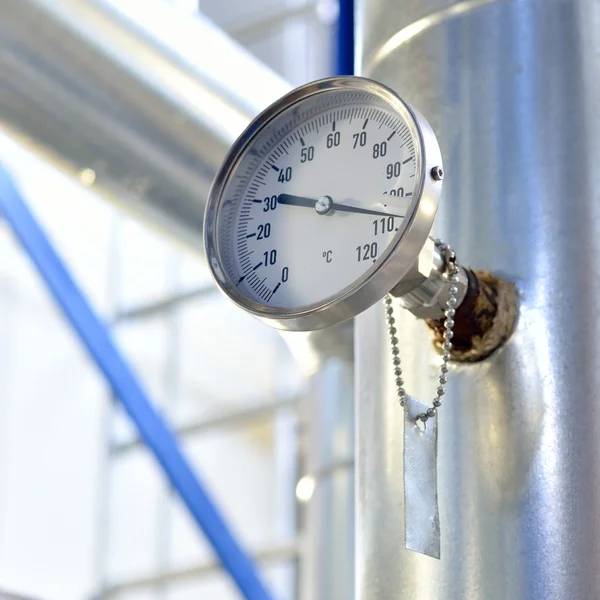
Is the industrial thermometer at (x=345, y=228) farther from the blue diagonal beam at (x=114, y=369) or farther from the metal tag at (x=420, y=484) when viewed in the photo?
the blue diagonal beam at (x=114, y=369)

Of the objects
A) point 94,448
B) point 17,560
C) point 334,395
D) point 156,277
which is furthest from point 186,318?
point 334,395

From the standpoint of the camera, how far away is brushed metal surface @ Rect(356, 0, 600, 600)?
0.90m

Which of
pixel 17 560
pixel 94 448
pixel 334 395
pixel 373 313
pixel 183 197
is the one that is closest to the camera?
pixel 373 313

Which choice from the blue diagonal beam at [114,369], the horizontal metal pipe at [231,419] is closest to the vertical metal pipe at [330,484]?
the blue diagonal beam at [114,369]

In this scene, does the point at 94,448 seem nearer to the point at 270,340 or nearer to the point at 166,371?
the point at 166,371

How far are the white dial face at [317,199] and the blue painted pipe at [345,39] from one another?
0.79m

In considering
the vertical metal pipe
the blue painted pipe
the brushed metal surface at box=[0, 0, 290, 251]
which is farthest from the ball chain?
the vertical metal pipe

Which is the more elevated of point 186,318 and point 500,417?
point 186,318

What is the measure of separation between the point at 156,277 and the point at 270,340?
1.42ft

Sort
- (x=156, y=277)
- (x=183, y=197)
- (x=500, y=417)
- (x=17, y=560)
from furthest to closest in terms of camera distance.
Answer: (x=156, y=277), (x=17, y=560), (x=183, y=197), (x=500, y=417)

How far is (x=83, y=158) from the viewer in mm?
1520

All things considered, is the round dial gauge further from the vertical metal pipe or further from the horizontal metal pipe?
the horizontal metal pipe

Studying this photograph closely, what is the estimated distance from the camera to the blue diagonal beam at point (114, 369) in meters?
2.23

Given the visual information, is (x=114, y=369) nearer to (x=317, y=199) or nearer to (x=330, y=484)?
(x=330, y=484)
